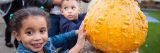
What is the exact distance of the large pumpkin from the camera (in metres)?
2.89

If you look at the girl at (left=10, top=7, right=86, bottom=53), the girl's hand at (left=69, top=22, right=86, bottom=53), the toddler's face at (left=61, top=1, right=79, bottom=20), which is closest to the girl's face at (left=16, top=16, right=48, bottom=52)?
the girl at (left=10, top=7, right=86, bottom=53)

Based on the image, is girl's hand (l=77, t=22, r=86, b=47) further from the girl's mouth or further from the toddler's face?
the girl's mouth

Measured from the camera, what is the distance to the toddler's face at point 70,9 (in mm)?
3383

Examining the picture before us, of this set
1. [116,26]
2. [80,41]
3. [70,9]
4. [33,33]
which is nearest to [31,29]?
[33,33]

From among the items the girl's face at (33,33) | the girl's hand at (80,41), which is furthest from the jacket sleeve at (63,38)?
the girl's face at (33,33)

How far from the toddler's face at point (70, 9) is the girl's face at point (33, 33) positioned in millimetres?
881

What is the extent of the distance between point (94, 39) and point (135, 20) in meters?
0.37

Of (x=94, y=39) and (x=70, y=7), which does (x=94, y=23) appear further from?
(x=70, y=7)

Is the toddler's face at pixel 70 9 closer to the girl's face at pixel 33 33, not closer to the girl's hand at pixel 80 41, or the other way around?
the girl's hand at pixel 80 41

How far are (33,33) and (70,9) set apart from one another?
99 cm

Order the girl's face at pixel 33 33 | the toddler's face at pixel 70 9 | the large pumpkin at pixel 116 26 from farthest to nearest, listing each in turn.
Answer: the toddler's face at pixel 70 9, the large pumpkin at pixel 116 26, the girl's face at pixel 33 33

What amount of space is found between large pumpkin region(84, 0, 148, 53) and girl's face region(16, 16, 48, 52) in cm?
57

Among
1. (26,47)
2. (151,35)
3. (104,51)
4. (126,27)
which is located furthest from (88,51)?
(151,35)

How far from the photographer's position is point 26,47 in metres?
2.54
